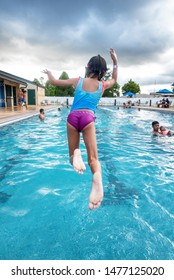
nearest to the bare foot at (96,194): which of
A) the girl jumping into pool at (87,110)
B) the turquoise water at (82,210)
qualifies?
the girl jumping into pool at (87,110)

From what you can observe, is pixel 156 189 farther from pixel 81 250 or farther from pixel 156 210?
pixel 81 250

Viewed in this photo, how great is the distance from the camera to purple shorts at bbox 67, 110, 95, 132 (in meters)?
2.23

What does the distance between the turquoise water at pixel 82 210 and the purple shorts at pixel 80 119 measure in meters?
1.50

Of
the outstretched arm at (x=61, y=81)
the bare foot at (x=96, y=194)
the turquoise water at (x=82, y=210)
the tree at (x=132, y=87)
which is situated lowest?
the turquoise water at (x=82, y=210)

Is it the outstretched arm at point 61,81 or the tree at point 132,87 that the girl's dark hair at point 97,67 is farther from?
the tree at point 132,87

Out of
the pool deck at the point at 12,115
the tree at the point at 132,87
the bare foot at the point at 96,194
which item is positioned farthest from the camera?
the tree at the point at 132,87

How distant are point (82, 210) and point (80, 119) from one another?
1750 mm

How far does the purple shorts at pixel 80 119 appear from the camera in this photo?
7.30 ft

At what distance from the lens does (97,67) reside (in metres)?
2.32

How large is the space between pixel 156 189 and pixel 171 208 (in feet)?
2.54

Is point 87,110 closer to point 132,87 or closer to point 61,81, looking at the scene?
point 61,81

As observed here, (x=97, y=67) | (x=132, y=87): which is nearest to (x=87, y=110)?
(x=97, y=67)

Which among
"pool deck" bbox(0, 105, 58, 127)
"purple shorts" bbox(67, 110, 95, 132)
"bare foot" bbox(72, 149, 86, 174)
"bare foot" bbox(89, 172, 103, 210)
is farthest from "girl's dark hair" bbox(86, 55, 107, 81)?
"pool deck" bbox(0, 105, 58, 127)
